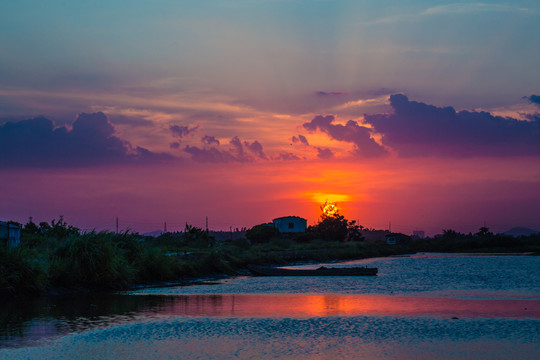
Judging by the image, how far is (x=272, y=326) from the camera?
21.1 m

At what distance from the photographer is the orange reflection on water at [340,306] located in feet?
81.6

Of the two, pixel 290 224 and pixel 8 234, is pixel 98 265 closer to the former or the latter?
pixel 8 234

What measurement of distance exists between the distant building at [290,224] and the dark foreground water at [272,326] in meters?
98.5

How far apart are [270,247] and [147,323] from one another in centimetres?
7328

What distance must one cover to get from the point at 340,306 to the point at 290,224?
106 metres

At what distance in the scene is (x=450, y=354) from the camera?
1609 centimetres

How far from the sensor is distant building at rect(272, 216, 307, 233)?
13350cm

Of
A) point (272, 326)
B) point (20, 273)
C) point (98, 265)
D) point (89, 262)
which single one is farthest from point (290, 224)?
point (272, 326)

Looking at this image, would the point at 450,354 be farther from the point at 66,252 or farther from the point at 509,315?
the point at 66,252

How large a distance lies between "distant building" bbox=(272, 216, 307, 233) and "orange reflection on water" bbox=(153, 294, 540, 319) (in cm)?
10000

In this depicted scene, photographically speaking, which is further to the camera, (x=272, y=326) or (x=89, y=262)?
(x=89, y=262)

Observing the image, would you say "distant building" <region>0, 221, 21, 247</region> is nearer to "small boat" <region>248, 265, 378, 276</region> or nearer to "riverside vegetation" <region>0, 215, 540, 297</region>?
"riverside vegetation" <region>0, 215, 540, 297</region>

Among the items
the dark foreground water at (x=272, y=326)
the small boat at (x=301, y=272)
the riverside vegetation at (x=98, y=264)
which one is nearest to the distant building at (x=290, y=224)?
the riverside vegetation at (x=98, y=264)

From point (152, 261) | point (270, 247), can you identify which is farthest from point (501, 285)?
point (270, 247)
